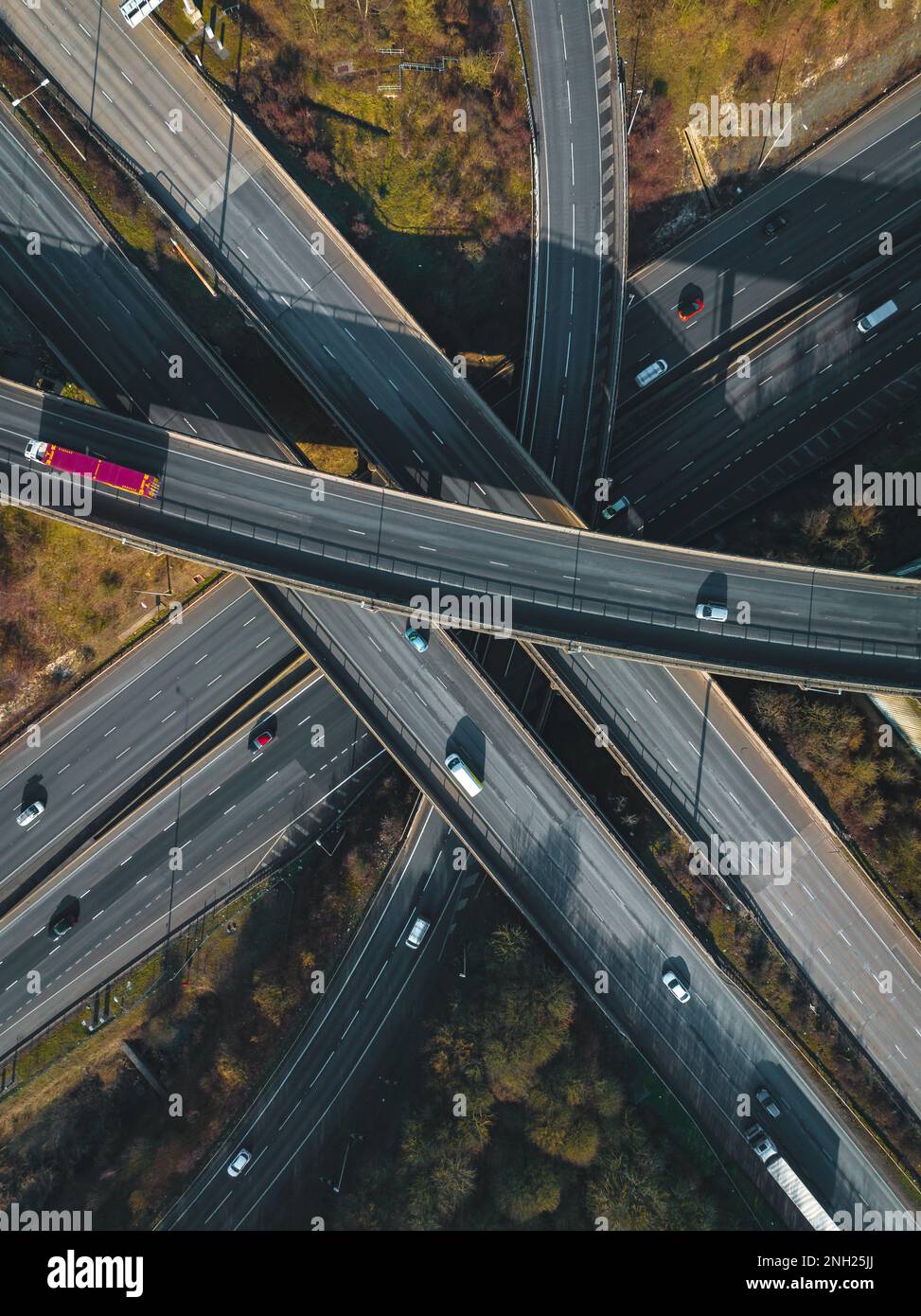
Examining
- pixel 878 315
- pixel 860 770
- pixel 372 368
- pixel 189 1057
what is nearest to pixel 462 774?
pixel 860 770

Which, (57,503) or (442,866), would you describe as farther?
(442,866)

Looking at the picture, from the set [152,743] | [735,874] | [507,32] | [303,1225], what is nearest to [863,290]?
[507,32]

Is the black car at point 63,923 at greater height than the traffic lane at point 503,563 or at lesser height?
lesser

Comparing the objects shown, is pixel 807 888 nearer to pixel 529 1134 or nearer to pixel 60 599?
pixel 529 1134

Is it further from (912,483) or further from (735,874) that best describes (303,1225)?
(912,483)

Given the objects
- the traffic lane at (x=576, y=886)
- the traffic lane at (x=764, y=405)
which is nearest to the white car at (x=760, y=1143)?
the traffic lane at (x=576, y=886)

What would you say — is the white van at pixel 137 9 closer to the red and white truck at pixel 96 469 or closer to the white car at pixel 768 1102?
the red and white truck at pixel 96 469

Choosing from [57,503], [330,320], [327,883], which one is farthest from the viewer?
[327,883]
